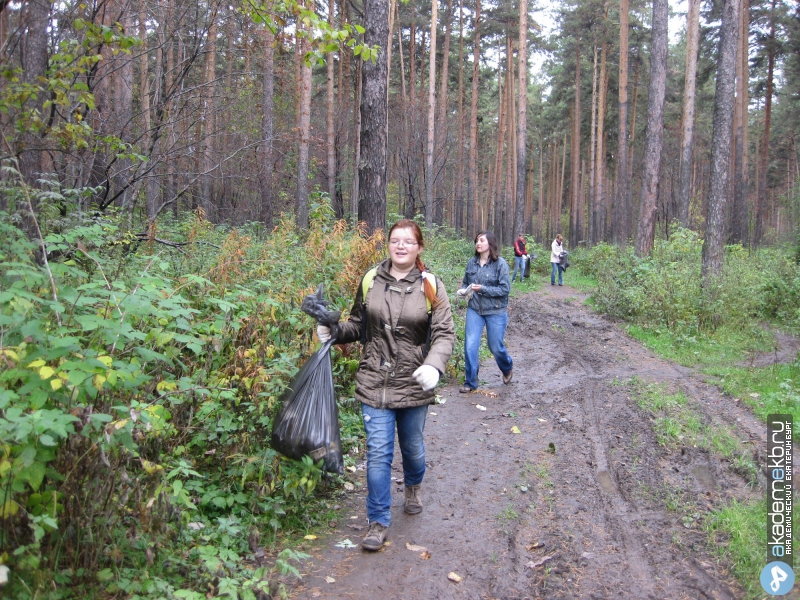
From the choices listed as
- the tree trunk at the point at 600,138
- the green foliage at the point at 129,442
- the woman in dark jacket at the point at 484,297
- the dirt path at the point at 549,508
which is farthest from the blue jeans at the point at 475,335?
the tree trunk at the point at 600,138

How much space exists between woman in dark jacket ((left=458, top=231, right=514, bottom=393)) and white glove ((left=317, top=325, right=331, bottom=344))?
140 inches

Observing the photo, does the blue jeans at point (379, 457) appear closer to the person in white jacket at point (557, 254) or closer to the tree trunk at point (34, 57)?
the tree trunk at point (34, 57)

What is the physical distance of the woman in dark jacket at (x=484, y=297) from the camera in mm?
7281

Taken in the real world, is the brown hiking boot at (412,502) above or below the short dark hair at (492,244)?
below

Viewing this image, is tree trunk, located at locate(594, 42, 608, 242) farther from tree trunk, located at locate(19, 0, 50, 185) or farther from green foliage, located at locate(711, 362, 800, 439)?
tree trunk, located at locate(19, 0, 50, 185)

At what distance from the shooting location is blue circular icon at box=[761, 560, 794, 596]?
3084 millimetres

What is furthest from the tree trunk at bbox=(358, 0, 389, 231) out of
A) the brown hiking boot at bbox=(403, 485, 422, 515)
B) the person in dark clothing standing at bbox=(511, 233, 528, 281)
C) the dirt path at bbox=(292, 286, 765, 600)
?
the person in dark clothing standing at bbox=(511, 233, 528, 281)

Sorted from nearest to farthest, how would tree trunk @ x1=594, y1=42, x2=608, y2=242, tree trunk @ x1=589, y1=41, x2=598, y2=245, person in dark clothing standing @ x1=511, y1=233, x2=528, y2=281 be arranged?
1. person in dark clothing standing @ x1=511, y1=233, x2=528, y2=281
2. tree trunk @ x1=589, y1=41, x2=598, y2=245
3. tree trunk @ x1=594, y1=42, x2=608, y2=242

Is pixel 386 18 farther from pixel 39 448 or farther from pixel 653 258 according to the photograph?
pixel 653 258

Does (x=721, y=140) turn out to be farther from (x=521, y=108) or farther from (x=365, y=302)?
(x=521, y=108)

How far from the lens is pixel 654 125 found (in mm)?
17031

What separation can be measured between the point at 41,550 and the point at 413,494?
7.92ft

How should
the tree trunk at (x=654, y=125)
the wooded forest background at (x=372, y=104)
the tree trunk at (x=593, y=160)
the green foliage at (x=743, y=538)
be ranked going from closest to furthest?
the green foliage at (x=743, y=538) → the wooded forest background at (x=372, y=104) → the tree trunk at (x=654, y=125) → the tree trunk at (x=593, y=160)

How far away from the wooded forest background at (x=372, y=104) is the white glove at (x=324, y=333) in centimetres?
198
